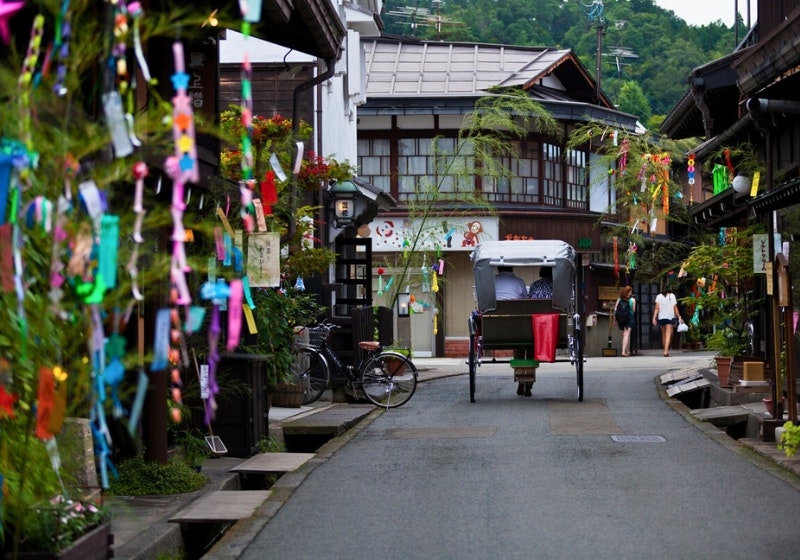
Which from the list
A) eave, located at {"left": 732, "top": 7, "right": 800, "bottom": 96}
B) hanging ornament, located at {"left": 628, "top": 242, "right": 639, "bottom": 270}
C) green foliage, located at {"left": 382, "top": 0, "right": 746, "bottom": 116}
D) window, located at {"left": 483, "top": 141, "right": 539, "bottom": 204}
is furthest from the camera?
green foliage, located at {"left": 382, "top": 0, "right": 746, "bottom": 116}

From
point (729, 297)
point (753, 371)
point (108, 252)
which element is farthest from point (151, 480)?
point (729, 297)

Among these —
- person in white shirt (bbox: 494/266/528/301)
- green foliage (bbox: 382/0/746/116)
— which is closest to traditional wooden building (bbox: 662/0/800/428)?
person in white shirt (bbox: 494/266/528/301)

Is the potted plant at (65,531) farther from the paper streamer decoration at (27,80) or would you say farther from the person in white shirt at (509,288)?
the person in white shirt at (509,288)

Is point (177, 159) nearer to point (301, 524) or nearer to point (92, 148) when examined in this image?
point (92, 148)

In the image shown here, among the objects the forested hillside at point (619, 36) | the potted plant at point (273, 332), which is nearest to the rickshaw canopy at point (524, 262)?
the potted plant at point (273, 332)

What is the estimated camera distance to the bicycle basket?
19.5 meters

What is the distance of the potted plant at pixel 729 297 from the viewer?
2034 centimetres

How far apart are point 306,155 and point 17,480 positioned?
1347 cm

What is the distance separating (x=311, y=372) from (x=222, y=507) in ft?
32.5

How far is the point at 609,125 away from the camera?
40594 mm

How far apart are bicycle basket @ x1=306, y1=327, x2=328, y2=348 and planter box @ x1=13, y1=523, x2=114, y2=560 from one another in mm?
13271

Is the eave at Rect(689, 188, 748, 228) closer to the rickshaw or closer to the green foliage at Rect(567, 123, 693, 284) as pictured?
the rickshaw

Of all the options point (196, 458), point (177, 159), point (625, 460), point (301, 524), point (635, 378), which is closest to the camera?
point (177, 159)

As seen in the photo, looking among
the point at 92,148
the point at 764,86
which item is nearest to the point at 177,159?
the point at 92,148
